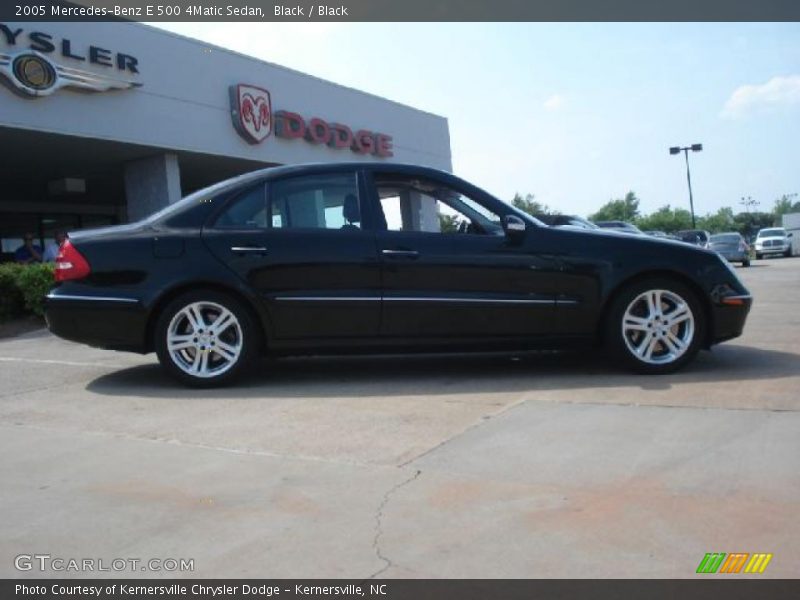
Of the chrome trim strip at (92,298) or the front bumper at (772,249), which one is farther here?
the front bumper at (772,249)

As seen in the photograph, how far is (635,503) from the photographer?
9.68 ft

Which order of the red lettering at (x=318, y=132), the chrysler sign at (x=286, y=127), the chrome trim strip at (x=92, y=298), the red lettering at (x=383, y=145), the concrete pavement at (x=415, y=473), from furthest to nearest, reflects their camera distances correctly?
1. the red lettering at (x=383, y=145)
2. the red lettering at (x=318, y=132)
3. the chrysler sign at (x=286, y=127)
4. the chrome trim strip at (x=92, y=298)
5. the concrete pavement at (x=415, y=473)

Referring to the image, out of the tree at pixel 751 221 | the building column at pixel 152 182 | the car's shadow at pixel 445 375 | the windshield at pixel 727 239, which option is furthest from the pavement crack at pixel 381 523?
the tree at pixel 751 221

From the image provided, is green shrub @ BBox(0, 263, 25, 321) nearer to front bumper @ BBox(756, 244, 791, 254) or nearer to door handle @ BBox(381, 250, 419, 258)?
door handle @ BBox(381, 250, 419, 258)

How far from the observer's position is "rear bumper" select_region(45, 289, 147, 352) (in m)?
5.23

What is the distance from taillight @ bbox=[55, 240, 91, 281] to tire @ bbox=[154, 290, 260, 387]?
0.67 m

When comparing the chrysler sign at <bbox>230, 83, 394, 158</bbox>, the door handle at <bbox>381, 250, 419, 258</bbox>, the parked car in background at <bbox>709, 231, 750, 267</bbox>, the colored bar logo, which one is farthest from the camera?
the parked car in background at <bbox>709, 231, 750, 267</bbox>

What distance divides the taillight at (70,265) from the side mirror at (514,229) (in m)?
3.09

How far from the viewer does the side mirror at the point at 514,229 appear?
5391mm

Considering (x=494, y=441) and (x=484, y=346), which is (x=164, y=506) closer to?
(x=494, y=441)

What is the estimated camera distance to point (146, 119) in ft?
48.5

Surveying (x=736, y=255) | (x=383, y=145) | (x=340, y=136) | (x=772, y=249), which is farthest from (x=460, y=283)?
(x=772, y=249)

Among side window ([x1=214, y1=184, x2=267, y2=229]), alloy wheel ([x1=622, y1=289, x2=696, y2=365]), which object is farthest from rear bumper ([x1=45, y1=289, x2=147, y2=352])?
alloy wheel ([x1=622, y1=289, x2=696, y2=365])

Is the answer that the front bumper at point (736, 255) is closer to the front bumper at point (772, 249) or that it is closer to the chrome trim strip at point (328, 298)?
the front bumper at point (772, 249)
